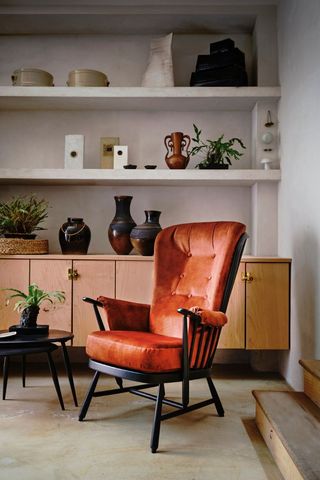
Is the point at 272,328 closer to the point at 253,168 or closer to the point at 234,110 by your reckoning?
the point at 253,168

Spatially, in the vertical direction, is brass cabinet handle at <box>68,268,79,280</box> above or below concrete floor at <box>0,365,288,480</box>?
above

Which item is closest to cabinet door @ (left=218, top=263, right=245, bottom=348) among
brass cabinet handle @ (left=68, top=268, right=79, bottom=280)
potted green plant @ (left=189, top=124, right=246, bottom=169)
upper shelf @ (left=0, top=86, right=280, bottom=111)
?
potted green plant @ (left=189, top=124, right=246, bottom=169)

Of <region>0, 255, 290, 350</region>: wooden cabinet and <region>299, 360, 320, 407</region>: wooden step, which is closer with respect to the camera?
<region>299, 360, 320, 407</region>: wooden step

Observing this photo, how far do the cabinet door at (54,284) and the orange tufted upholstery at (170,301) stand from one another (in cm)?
80

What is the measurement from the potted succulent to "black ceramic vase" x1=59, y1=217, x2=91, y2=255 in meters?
0.16

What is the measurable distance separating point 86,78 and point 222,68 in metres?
1.04

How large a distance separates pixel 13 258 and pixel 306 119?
7.26 feet

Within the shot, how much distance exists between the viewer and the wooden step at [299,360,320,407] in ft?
7.36

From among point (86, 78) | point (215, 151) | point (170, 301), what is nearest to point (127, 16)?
point (86, 78)

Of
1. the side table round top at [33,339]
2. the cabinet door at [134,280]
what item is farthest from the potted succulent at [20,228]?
the side table round top at [33,339]

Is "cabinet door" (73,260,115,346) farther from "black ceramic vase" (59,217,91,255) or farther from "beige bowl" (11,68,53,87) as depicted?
"beige bowl" (11,68,53,87)

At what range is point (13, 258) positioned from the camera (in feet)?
11.5

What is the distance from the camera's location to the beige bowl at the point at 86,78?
144 inches

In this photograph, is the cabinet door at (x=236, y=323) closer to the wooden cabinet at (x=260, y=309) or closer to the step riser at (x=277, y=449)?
the wooden cabinet at (x=260, y=309)
